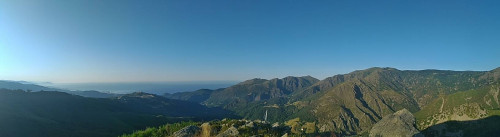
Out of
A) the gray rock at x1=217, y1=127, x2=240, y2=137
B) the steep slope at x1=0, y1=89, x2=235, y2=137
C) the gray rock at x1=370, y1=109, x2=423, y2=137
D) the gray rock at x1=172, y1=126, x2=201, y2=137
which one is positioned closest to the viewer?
the gray rock at x1=217, y1=127, x2=240, y2=137

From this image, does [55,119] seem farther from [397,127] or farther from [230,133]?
[397,127]

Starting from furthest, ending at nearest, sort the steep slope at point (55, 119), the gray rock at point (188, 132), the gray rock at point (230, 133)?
the steep slope at point (55, 119) → the gray rock at point (188, 132) → the gray rock at point (230, 133)

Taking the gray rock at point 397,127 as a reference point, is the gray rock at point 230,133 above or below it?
above

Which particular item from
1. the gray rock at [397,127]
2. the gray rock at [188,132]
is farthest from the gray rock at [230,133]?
the gray rock at [397,127]

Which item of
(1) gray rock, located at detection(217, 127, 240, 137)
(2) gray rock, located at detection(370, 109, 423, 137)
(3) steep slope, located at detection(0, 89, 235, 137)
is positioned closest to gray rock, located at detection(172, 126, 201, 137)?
(1) gray rock, located at detection(217, 127, 240, 137)

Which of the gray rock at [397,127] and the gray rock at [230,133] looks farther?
the gray rock at [397,127]

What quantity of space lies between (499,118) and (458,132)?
110ft

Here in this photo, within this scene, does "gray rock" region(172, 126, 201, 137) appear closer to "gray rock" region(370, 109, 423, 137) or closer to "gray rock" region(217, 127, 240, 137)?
"gray rock" region(217, 127, 240, 137)

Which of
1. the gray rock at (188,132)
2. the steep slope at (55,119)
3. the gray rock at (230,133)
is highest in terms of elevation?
the gray rock at (230,133)

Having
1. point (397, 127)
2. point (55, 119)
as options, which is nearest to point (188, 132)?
point (397, 127)

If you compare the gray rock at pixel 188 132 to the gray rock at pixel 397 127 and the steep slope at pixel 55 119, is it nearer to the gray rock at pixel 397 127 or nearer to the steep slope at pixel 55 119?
the gray rock at pixel 397 127

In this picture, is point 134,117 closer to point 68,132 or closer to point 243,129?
point 68,132

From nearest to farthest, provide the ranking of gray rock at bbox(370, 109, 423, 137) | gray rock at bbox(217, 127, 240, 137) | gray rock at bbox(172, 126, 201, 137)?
gray rock at bbox(217, 127, 240, 137), gray rock at bbox(172, 126, 201, 137), gray rock at bbox(370, 109, 423, 137)

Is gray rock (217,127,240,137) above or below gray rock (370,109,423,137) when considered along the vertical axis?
above
